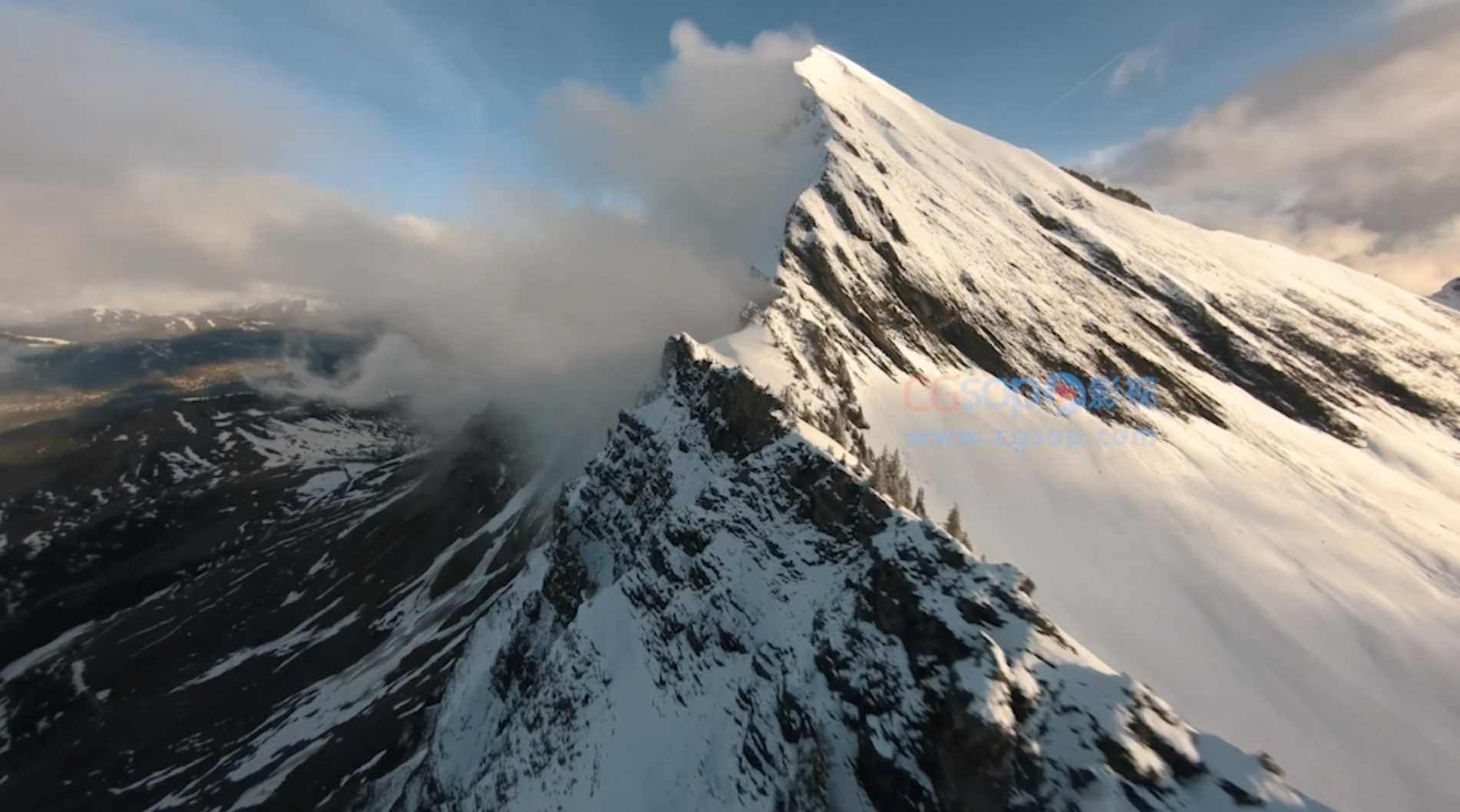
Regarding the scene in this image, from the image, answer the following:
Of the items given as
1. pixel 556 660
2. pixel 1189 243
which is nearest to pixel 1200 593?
pixel 556 660

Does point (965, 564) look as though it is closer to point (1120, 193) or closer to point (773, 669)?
point (773, 669)

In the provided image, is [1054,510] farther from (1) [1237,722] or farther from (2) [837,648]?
(2) [837,648]
